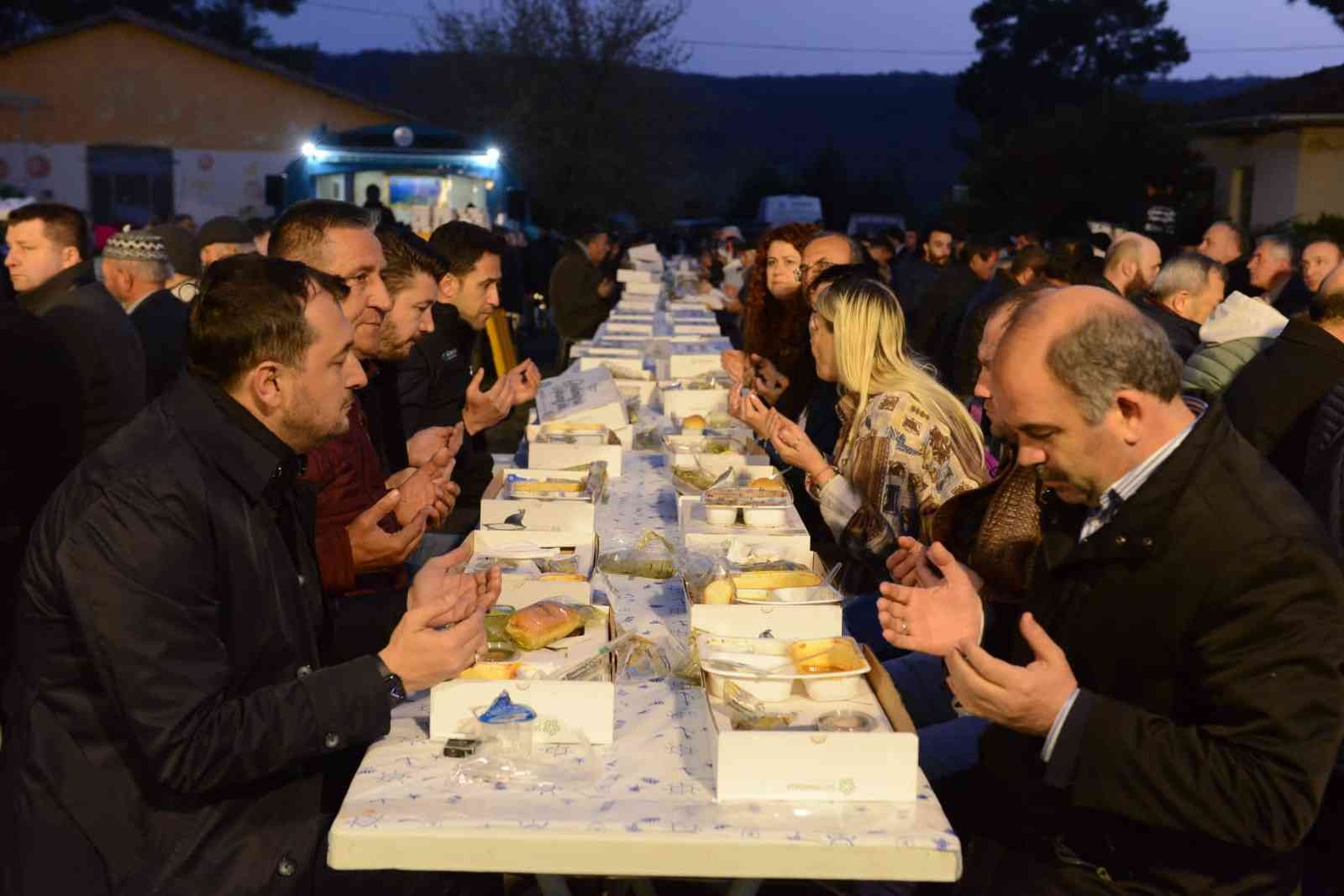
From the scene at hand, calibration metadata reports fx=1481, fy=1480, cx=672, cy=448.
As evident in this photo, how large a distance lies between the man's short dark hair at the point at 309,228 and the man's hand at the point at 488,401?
1.55 m

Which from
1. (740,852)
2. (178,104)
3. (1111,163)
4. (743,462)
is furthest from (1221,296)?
(178,104)

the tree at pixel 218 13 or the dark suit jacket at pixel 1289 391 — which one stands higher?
the tree at pixel 218 13

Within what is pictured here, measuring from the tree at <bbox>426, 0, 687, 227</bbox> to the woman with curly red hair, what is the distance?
109 ft

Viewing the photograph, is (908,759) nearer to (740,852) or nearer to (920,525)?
(740,852)

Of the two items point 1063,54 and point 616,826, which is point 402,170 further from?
point 1063,54

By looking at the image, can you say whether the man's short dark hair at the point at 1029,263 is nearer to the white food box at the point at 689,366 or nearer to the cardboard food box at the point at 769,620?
the white food box at the point at 689,366

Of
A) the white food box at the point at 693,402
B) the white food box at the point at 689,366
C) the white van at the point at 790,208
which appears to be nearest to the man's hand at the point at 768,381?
the white food box at the point at 689,366

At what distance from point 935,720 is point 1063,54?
5981 centimetres

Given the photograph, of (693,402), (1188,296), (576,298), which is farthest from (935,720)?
(576,298)

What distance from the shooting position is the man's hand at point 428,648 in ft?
8.87

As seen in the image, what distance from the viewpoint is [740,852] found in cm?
237

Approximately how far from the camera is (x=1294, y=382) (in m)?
5.46

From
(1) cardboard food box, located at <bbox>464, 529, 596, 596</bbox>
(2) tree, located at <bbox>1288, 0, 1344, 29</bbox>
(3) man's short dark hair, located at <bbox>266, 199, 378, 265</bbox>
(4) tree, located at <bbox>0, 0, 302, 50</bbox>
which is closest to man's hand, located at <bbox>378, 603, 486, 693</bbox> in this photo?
(1) cardboard food box, located at <bbox>464, 529, 596, 596</bbox>

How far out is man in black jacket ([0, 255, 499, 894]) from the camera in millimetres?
2488
